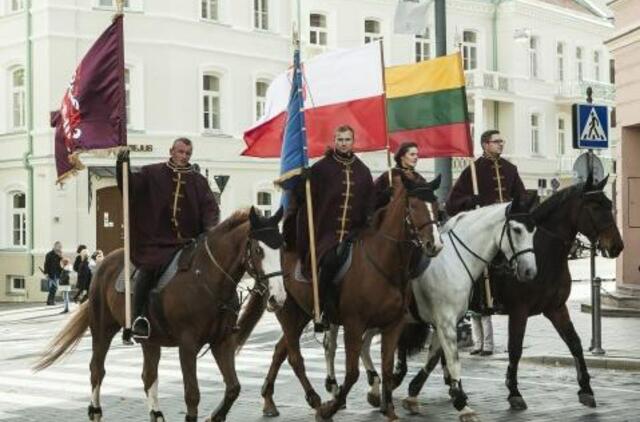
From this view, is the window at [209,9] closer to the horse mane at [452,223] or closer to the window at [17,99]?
the window at [17,99]

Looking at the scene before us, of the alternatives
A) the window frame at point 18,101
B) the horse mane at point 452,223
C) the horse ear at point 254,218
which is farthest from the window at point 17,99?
the horse ear at point 254,218

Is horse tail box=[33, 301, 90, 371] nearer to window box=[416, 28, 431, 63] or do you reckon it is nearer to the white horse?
the white horse

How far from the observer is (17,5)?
119 ft

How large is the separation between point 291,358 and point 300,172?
1769mm

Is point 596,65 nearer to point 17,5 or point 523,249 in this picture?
point 17,5

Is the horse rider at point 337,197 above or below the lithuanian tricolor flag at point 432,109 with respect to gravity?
below

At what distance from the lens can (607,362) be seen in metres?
14.9

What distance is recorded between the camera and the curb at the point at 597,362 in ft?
48.2

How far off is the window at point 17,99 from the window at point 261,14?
788cm

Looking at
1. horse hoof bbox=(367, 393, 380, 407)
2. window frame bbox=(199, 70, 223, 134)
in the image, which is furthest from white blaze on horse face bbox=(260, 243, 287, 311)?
window frame bbox=(199, 70, 223, 134)

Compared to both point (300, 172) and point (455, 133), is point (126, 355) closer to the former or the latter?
point (455, 133)

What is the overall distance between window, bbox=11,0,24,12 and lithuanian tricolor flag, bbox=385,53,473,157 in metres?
23.5

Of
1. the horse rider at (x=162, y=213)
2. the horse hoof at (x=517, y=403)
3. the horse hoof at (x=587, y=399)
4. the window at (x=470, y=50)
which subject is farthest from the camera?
the window at (x=470, y=50)

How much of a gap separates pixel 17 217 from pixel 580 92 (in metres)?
27.6
